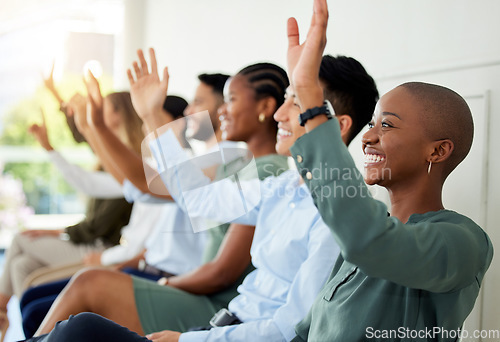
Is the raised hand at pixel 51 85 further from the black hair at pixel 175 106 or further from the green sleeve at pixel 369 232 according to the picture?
the green sleeve at pixel 369 232

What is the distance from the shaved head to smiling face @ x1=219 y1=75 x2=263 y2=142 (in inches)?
30.3

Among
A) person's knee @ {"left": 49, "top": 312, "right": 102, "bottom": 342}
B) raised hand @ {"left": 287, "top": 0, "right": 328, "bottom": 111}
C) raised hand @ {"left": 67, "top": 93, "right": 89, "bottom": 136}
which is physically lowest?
person's knee @ {"left": 49, "top": 312, "right": 102, "bottom": 342}

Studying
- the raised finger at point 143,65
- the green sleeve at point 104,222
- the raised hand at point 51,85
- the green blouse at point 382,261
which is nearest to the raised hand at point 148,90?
the raised finger at point 143,65

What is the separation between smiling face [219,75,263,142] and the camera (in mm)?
1650

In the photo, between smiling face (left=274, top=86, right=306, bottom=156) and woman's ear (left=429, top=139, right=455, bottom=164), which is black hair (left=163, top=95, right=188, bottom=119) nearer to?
smiling face (left=274, top=86, right=306, bottom=156)

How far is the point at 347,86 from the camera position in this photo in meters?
1.31

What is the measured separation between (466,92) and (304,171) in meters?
0.67

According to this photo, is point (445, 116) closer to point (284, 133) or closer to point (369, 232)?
point (369, 232)

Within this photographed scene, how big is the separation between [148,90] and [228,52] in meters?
1.06

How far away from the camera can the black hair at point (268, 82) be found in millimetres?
1642

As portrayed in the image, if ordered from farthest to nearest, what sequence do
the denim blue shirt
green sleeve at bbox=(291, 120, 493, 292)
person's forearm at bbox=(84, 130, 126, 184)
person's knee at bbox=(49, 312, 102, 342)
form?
person's forearm at bbox=(84, 130, 126, 184)
the denim blue shirt
person's knee at bbox=(49, 312, 102, 342)
green sleeve at bbox=(291, 120, 493, 292)

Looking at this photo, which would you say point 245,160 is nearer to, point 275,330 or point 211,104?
point 211,104

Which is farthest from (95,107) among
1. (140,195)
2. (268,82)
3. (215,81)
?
(268,82)

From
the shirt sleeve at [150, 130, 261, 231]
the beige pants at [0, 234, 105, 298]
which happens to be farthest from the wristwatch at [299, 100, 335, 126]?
the beige pants at [0, 234, 105, 298]
